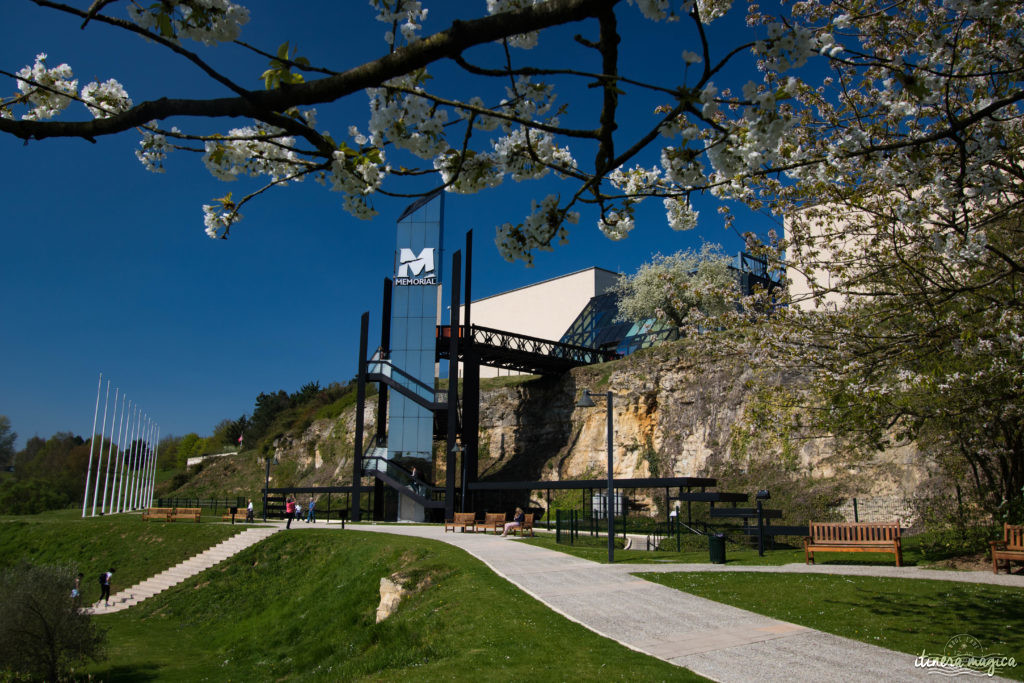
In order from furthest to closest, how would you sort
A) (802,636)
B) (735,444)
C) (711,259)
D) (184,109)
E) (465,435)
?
(711,259)
(465,435)
(735,444)
(802,636)
(184,109)

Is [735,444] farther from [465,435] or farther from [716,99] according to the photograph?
[716,99]

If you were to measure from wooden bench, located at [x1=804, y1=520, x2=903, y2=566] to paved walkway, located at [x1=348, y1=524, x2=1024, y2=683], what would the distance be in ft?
1.76

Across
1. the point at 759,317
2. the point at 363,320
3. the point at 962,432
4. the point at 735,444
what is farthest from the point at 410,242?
the point at 962,432

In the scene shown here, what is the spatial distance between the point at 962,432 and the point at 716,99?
13292 millimetres

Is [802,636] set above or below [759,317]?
below

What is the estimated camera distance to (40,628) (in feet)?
52.0

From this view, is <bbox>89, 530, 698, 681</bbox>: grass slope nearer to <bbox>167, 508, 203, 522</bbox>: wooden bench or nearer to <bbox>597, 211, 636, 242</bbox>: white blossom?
<bbox>597, 211, 636, 242</bbox>: white blossom

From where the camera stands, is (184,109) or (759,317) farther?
(759,317)

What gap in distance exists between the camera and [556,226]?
16.4ft

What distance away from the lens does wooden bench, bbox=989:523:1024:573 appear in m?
13.3

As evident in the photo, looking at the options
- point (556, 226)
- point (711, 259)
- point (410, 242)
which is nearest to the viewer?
point (556, 226)

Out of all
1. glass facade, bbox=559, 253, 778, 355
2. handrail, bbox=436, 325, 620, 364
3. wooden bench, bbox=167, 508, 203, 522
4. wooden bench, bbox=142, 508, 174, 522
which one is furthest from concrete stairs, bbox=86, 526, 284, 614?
glass facade, bbox=559, 253, 778, 355

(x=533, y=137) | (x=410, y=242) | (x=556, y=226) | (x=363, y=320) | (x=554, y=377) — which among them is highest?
(x=410, y=242)

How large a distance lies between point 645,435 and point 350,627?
2044 cm
